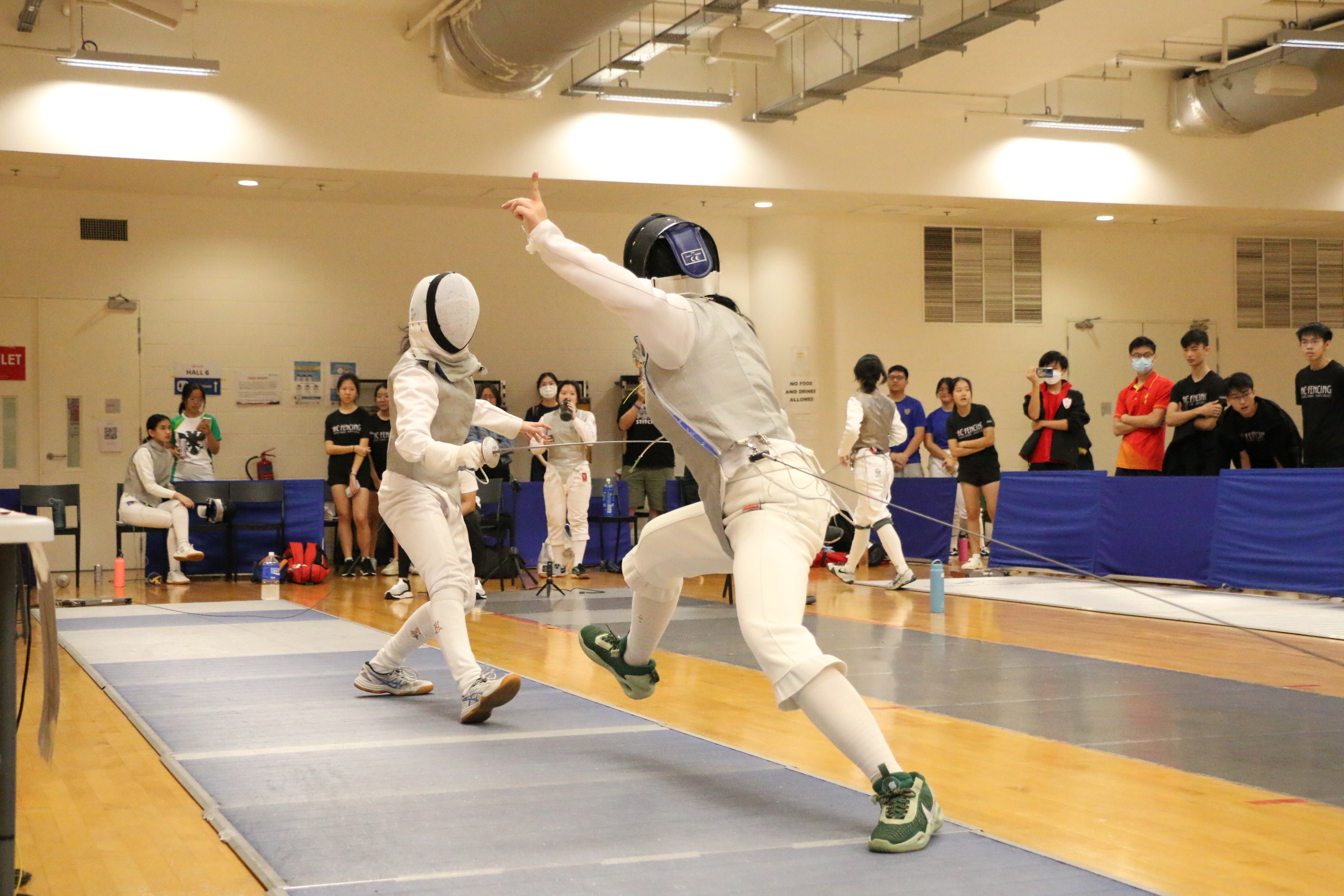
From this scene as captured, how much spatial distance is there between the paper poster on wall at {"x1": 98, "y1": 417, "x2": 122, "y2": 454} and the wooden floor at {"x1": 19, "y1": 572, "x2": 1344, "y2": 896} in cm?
628

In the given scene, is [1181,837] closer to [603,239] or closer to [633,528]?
[633,528]

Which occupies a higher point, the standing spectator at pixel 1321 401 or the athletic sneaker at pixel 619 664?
the standing spectator at pixel 1321 401

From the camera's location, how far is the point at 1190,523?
7961 millimetres

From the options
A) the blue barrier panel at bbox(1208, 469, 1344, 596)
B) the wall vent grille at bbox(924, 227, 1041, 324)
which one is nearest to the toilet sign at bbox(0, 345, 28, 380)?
the wall vent grille at bbox(924, 227, 1041, 324)

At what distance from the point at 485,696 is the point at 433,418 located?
91 centimetres

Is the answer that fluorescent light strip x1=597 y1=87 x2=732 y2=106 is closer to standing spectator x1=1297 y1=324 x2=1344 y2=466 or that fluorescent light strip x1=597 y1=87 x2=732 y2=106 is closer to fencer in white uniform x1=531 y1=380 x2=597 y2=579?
fencer in white uniform x1=531 y1=380 x2=597 y2=579

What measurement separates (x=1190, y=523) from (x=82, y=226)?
952 centimetres

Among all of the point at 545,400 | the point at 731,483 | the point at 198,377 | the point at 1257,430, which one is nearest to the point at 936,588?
the point at 1257,430

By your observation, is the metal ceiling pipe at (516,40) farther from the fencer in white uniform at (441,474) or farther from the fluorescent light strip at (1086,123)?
the fluorescent light strip at (1086,123)

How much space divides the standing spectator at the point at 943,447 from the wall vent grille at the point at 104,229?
7534 millimetres

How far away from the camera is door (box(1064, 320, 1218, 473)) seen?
13641 millimetres

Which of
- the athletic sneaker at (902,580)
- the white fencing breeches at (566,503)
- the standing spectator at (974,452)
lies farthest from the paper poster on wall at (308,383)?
the athletic sneaker at (902,580)

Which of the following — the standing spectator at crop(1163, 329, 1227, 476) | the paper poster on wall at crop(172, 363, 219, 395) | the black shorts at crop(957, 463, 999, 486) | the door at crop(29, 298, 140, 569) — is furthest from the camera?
the paper poster on wall at crop(172, 363, 219, 395)

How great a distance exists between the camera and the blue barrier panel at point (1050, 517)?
342 inches
